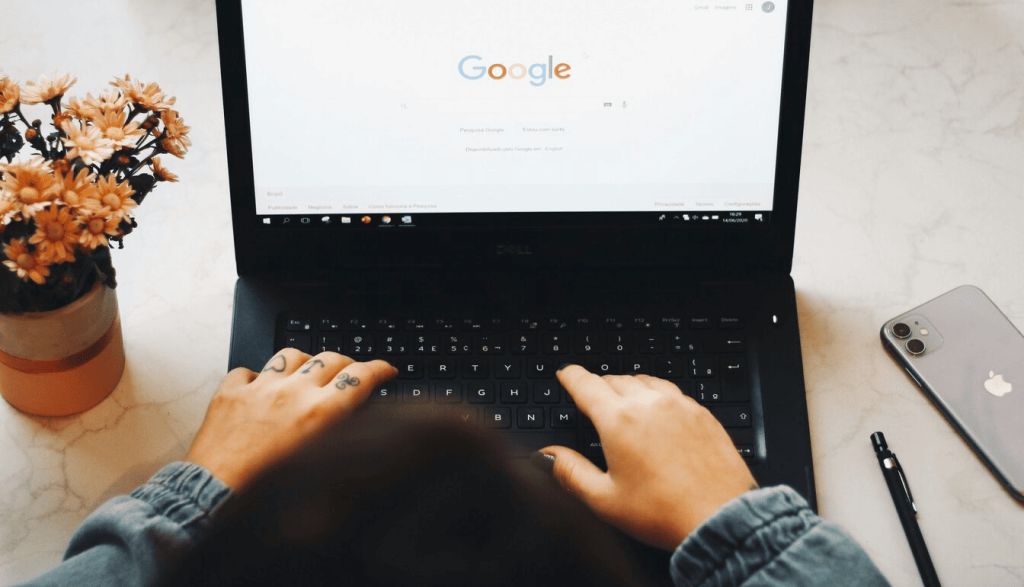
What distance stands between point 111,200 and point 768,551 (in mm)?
509

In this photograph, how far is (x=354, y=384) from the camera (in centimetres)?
69

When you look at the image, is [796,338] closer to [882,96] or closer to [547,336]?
[547,336]

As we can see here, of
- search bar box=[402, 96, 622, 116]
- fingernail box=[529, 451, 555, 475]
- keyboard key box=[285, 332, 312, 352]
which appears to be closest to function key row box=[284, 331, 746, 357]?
keyboard key box=[285, 332, 312, 352]

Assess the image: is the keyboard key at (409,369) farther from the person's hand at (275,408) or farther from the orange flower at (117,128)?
the orange flower at (117,128)

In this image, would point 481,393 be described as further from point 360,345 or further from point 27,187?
point 27,187

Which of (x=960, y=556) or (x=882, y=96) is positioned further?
(x=882, y=96)

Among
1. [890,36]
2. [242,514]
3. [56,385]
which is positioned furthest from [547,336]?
[890,36]

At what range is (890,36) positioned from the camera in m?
1.00

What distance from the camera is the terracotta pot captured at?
64cm

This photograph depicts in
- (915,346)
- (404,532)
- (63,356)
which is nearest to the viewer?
(404,532)

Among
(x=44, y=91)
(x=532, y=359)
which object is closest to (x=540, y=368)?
(x=532, y=359)

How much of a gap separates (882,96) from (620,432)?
58 cm

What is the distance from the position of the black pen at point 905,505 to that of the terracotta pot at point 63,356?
0.68m

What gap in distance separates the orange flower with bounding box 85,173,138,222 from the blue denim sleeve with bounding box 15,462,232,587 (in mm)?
194
